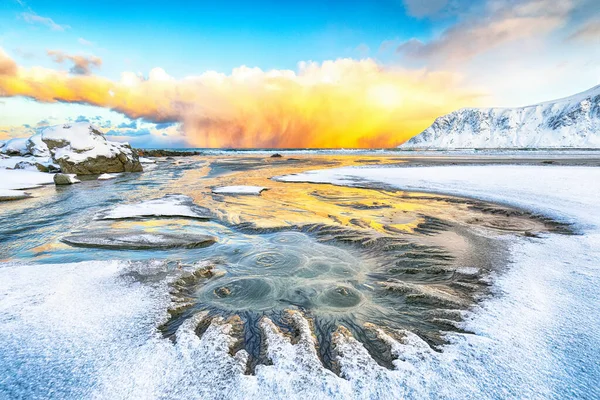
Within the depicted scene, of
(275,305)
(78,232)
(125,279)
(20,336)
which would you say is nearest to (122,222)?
(78,232)

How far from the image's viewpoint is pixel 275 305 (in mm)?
3090

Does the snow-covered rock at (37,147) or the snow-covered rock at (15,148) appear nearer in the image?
the snow-covered rock at (37,147)

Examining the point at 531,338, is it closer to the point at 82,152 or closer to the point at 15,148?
the point at 82,152

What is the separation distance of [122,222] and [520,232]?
8.76 metres

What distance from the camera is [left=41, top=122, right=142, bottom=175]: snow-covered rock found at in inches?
791

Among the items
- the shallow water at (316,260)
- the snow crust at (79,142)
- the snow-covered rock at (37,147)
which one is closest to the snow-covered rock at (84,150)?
the snow crust at (79,142)

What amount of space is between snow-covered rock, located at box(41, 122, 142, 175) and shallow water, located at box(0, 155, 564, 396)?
1395cm

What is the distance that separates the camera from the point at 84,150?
20812 millimetres

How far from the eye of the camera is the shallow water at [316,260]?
2.72 m

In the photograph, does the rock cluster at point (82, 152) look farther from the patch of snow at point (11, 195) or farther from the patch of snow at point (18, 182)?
the patch of snow at point (11, 195)

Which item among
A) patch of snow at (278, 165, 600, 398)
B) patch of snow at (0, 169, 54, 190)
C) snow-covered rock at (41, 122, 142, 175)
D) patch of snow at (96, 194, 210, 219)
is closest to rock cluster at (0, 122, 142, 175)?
snow-covered rock at (41, 122, 142, 175)

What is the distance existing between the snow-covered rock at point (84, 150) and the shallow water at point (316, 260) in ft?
45.8

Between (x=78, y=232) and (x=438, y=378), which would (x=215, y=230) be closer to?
(x=78, y=232)

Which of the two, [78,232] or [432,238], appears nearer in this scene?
[432,238]
